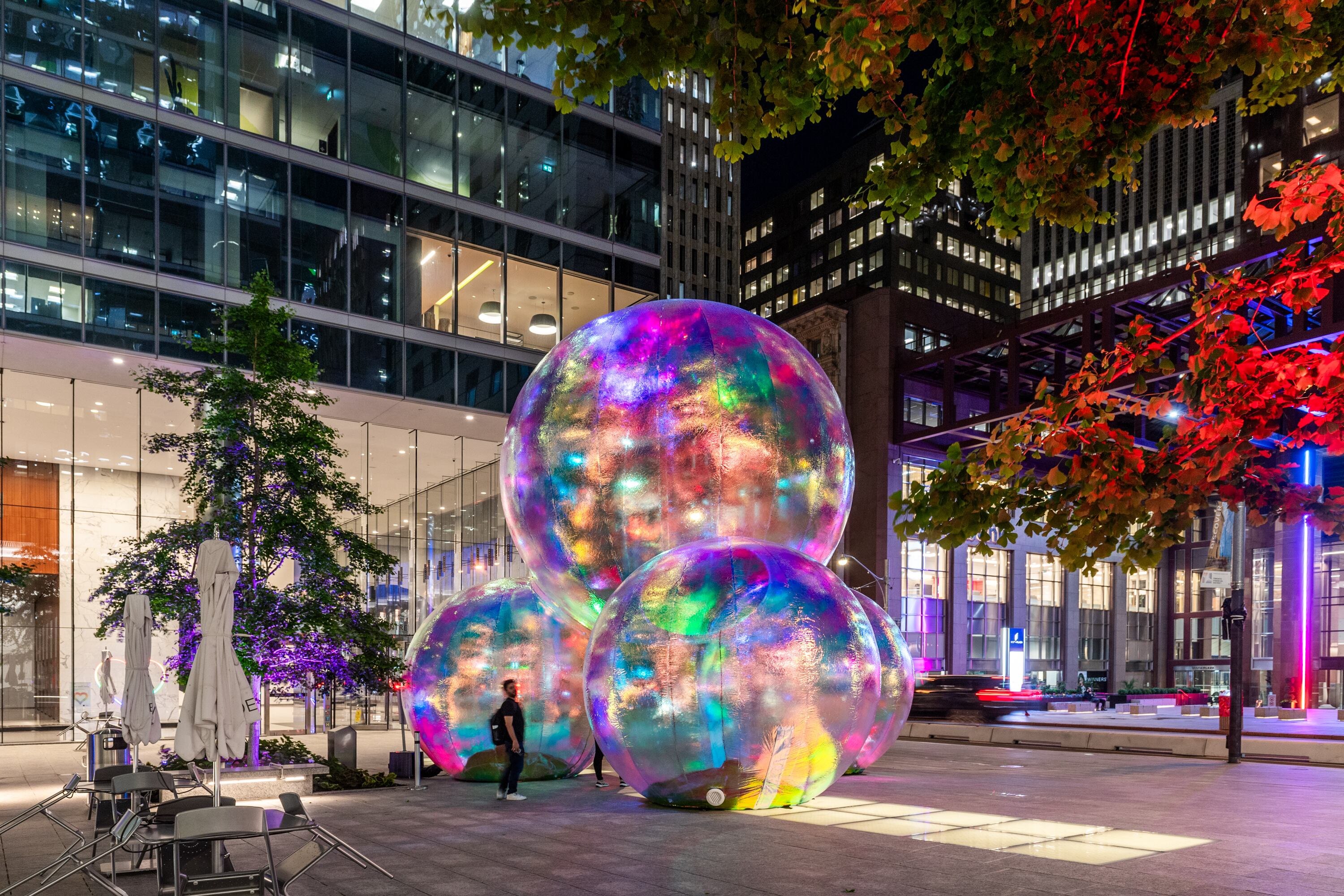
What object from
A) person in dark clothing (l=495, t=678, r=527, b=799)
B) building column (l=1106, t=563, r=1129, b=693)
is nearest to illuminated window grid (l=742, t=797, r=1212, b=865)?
person in dark clothing (l=495, t=678, r=527, b=799)

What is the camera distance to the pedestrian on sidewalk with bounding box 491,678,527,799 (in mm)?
15523

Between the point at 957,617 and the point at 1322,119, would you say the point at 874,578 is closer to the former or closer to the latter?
the point at 957,617

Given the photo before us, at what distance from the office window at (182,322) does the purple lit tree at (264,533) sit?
10839mm

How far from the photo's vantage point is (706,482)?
44.0 feet

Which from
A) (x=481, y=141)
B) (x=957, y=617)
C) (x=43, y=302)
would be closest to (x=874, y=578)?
(x=957, y=617)

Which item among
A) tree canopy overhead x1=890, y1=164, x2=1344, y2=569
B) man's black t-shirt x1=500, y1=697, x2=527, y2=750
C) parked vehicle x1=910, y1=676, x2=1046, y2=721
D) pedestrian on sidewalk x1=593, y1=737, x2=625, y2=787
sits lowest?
parked vehicle x1=910, y1=676, x2=1046, y2=721

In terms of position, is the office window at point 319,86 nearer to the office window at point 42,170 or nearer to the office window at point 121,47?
the office window at point 121,47

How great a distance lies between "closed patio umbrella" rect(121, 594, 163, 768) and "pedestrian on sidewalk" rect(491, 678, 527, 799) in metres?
4.72

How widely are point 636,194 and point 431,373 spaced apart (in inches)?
441

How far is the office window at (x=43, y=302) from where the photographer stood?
26.6 metres

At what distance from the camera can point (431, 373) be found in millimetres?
33344

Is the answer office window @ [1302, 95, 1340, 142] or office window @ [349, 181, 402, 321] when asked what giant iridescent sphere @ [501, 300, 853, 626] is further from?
office window @ [1302, 95, 1340, 142]

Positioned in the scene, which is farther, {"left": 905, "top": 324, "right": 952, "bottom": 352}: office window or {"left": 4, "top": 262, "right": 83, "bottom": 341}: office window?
{"left": 905, "top": 324, "right": 952, "bottom": 352}: office window

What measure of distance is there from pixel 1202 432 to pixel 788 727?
837cm
